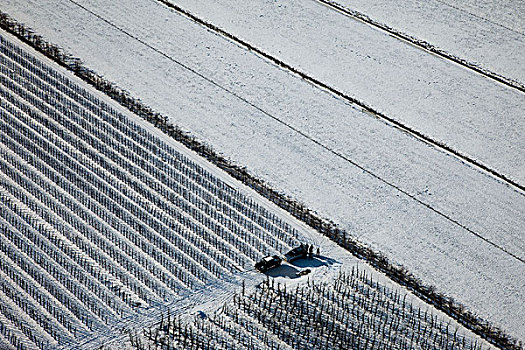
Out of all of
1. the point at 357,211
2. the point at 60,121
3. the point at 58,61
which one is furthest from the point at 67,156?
the point at 357,211

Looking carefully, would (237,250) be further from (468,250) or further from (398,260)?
(468,250)

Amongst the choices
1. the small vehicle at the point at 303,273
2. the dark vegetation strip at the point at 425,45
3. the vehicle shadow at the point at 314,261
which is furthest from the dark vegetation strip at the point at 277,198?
the dark vegetation strip at the point at 425,45

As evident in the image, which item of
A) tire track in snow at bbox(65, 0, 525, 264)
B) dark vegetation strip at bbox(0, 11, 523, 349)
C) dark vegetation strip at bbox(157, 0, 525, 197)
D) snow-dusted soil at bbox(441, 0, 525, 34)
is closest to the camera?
dark vegetation strip at bbox(0, 11, 523, 349)

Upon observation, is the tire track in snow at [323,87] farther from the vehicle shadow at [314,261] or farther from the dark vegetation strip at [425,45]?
the dark vegetation strip at [425,45]

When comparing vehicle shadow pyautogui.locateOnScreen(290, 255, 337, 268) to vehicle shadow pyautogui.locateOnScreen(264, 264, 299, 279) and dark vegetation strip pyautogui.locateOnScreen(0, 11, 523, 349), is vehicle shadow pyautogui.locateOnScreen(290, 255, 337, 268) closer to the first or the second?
vehicle shadow pyautogui.locateOnScreen(264, 264, 299, 279)

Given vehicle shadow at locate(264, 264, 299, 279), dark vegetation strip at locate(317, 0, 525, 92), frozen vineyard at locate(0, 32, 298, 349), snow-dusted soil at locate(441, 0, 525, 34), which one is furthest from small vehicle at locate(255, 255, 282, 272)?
snow-dusted soil at locate(441, 0, 525, 34)

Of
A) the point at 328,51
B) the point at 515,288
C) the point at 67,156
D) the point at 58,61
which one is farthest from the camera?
the point at 328,51

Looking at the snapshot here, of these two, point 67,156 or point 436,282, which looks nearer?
point 436,282
